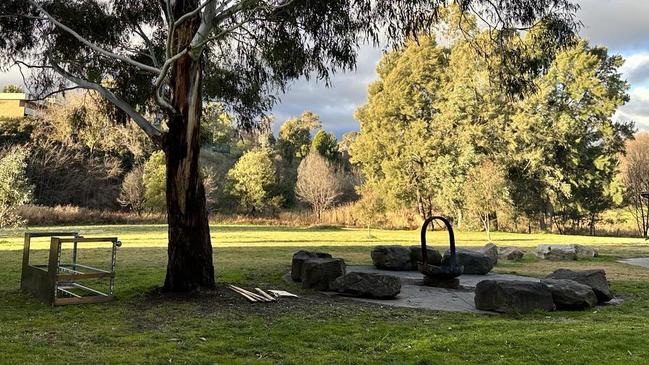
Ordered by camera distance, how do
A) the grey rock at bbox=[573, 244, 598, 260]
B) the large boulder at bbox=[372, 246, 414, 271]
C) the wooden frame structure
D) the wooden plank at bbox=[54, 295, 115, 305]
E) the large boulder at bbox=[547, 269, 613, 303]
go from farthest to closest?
the grey rock at bbox=[573, 244, 598, 260], the large boulder at bbox=[372, 246, 414, 271], the large boulder at bbox=[547, 269, 613, 303], the wooden plank at bbox=[54, 295, 115, 305], the wooden frame structure

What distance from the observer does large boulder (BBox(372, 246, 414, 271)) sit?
10.8m

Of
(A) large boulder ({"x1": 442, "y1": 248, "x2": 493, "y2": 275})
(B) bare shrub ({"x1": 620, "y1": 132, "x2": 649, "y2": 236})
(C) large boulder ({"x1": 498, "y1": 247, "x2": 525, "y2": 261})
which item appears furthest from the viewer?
(B) bare shrub ({"x1": 620, "y1": 132, "x2": 649, "y2": 236})

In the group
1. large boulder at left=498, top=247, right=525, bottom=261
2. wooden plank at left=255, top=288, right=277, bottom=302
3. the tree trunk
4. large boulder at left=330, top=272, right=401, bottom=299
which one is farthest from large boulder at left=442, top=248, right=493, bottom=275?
the tree trunk

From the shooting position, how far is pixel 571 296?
6.86 metres

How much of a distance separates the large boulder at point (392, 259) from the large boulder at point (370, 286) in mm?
3143

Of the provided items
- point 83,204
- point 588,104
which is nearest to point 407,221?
point 588,104

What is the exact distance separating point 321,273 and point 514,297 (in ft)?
9.75

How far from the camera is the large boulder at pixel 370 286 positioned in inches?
295

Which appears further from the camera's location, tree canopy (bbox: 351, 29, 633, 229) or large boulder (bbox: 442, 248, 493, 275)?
tree canopy (bbox: 351, 29, 633, 229)

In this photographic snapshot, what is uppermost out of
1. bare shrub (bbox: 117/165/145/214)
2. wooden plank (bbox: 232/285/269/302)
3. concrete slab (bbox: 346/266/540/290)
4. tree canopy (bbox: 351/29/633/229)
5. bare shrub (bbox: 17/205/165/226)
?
tree canopy (bbox: 351/29/633/229)

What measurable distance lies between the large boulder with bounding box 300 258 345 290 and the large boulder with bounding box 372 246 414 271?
255 centimetres

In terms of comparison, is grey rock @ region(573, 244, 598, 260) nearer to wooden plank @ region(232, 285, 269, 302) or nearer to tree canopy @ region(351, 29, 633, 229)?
wooden plank @ region(232, 285, 269, 302)

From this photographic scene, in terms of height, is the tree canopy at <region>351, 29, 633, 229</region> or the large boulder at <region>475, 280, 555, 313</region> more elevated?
the tree canopy at <region>351, 29, 633, 229</region>

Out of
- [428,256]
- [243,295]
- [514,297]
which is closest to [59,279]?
[243,295]
